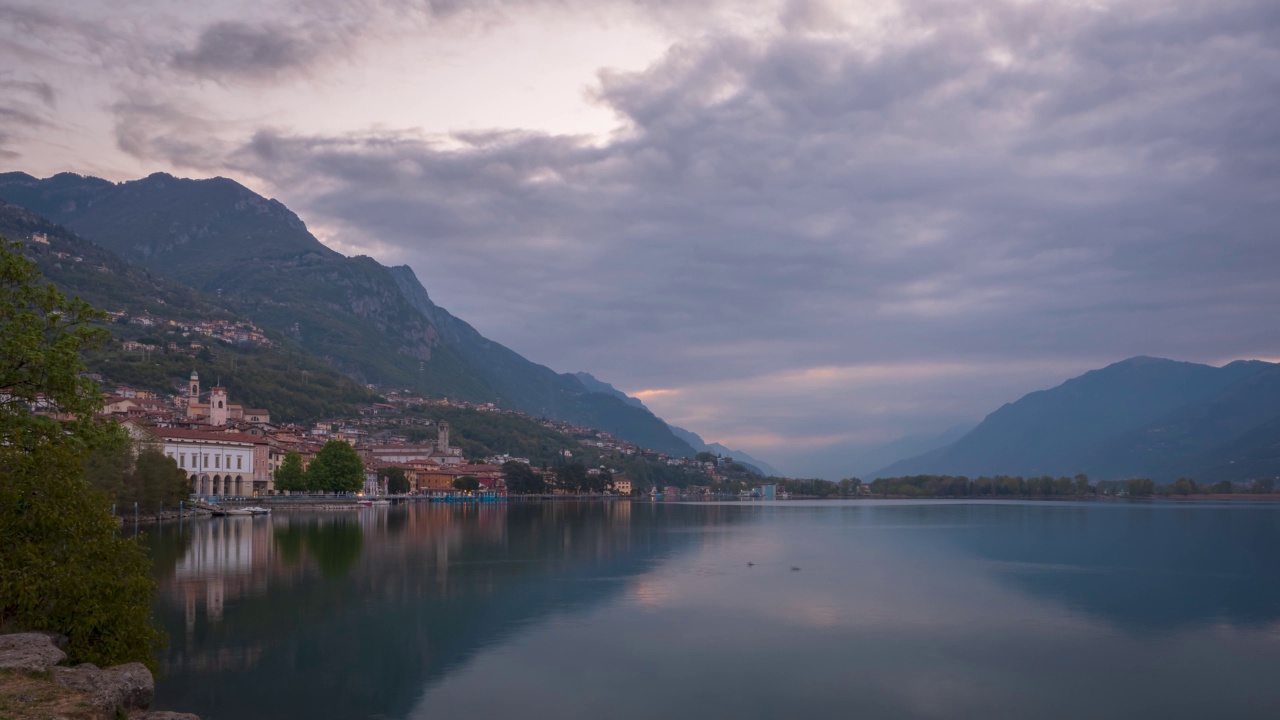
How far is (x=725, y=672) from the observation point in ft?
56.8

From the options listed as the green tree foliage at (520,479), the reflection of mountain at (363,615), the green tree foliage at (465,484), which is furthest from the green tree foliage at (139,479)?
the green tree foliage at (520,479)

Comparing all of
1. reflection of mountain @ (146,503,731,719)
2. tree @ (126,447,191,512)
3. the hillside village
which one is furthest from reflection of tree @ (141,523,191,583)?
the hillside village

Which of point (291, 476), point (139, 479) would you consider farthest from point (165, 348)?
point (139, 479)

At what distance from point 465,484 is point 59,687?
11846 cm

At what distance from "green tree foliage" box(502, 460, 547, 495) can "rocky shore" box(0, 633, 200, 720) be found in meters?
124

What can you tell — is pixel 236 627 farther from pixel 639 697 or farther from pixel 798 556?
pixel 798 556

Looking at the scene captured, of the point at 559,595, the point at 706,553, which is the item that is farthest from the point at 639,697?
the point at 706,553

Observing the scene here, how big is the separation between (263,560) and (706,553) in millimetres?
18365

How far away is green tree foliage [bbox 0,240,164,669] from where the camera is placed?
39.8 ft

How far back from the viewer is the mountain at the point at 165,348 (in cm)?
12188

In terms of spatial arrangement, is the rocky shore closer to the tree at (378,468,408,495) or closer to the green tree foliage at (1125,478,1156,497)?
the tree at (378,468,408,495)

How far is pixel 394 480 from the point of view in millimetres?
109312

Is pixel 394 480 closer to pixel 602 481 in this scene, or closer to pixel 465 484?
pixel 465 484

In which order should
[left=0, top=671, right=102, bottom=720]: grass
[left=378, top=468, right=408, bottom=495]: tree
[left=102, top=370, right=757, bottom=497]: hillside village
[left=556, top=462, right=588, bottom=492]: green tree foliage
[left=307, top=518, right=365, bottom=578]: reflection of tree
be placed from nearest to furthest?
[left=0, top=671, right=102, bottom=720]: grass → [left=307, top=518, right=365, bottom=578]: reflection of tree → [left=102, top=370, right=757, bottom=497]: hillside village → [left=378, top=468, right=408, bottom=495]: tree → [left=556, top=462, right=588, bottom=492]: green tree foliage
